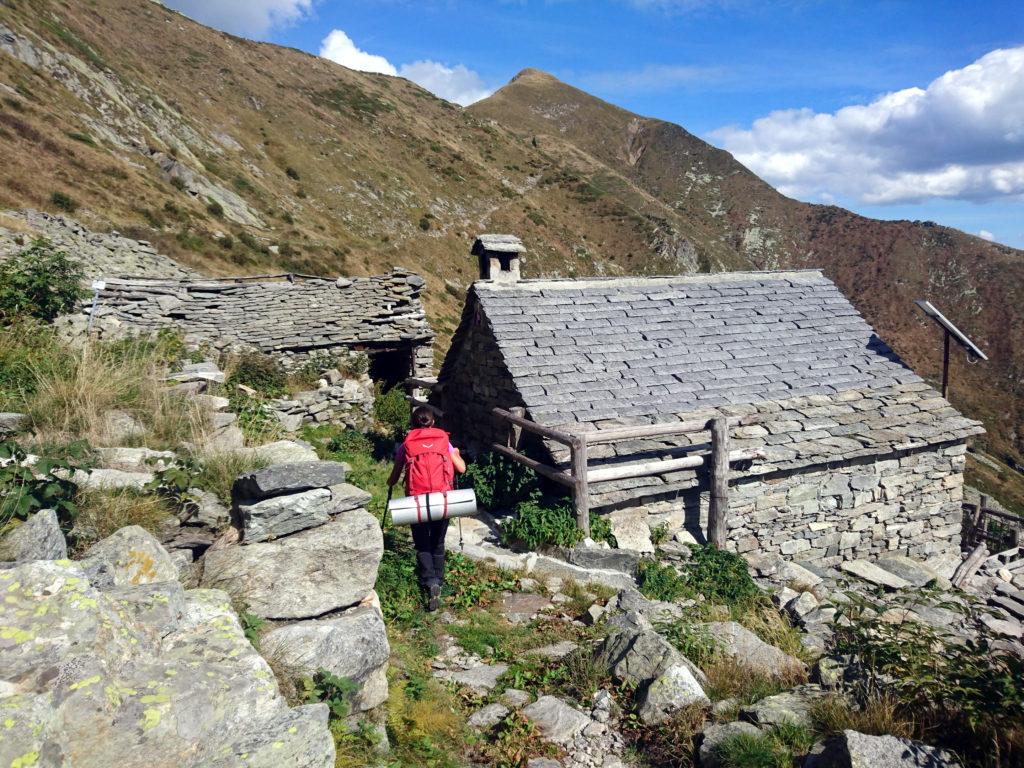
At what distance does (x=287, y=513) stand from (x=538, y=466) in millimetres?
4670

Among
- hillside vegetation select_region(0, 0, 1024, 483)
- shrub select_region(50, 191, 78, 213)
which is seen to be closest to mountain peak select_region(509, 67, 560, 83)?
hillside vegetation select_region(0, 0, 1024, 483)

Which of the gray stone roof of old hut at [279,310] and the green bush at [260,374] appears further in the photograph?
the gray stone roof of old hut at [279,310]

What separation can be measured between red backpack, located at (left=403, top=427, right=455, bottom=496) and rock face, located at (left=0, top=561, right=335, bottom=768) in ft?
8.93

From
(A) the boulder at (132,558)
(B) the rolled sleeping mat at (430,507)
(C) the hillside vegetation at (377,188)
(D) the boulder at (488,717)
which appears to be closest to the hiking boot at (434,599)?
(B) the rolled sleeping mat at (430,507)

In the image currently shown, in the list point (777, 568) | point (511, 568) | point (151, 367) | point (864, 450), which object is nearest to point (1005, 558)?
point (864, 450)

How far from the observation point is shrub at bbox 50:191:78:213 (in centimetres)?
2095

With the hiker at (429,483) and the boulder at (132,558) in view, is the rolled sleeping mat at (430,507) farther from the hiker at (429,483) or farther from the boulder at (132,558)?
the boulder at (132,558)

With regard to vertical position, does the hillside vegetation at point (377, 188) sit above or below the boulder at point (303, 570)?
above

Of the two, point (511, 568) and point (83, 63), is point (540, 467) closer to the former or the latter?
point (511, 568)

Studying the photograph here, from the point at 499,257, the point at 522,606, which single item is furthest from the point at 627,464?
the point at 499,257

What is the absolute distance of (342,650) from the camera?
3.63 metres

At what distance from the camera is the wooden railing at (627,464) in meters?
7.88

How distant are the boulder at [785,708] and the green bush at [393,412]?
1165cm

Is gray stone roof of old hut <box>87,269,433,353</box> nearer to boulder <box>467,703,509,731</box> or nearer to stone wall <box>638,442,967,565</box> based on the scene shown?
stone wall <box>638,442,967,565</box>
